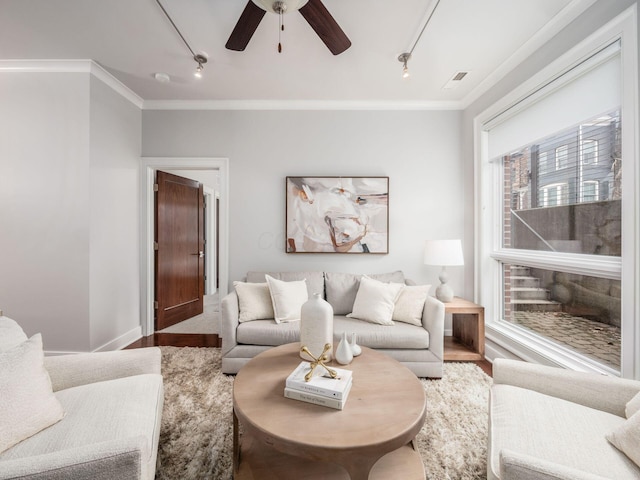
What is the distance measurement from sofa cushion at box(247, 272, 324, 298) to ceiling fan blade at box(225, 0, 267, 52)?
2.05 meters

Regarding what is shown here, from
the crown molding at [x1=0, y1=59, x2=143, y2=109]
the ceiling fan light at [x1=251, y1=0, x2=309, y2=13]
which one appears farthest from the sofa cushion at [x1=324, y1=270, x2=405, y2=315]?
the crown molding at [x1=0, y1=59, x2=143, y2=109]

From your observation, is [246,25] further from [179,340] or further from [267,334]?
[179,340]

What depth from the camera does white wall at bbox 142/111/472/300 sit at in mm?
3330

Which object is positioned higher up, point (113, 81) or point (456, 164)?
point (113, 81)

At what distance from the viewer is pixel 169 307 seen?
3.70m

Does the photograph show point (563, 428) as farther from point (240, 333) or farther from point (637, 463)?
point (240, 333)

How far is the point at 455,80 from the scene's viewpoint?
2.83 meters

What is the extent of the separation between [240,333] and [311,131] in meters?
2.37

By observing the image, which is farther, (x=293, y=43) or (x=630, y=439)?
(x=293, y=43)

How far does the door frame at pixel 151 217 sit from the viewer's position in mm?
3363

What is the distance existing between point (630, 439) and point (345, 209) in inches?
105

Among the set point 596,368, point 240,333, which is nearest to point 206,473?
point 240,333

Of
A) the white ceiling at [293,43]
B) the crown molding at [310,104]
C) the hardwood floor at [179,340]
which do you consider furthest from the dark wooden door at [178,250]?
the white ceiling at [293,43]

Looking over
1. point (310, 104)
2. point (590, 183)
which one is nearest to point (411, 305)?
point (590, 183)
